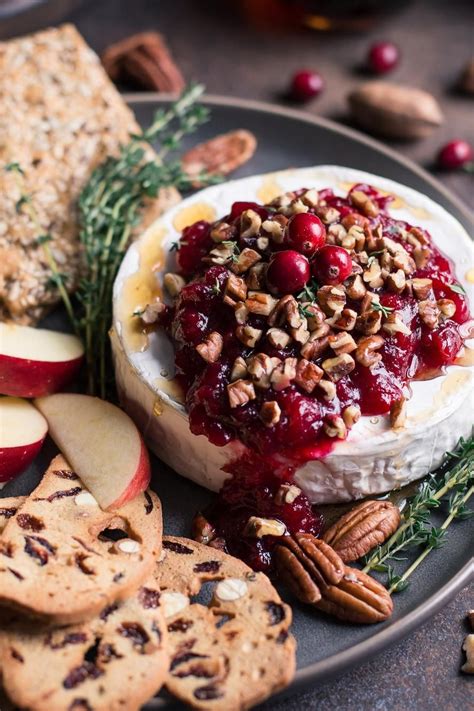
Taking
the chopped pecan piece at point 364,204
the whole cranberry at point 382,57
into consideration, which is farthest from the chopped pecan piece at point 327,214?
the whole cranberry at point 382,57

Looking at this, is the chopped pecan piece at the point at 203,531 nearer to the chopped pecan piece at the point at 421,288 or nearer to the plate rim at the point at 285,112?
the chopped pecan piece at the point at 421,288

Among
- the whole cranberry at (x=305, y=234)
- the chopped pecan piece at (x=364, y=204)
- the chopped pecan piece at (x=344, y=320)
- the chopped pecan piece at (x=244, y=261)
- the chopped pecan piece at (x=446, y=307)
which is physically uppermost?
the whole cranberry at (x=305, y=234)

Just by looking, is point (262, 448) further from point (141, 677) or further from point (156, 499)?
point (141, 677)

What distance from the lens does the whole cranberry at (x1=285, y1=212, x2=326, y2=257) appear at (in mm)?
3312

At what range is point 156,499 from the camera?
3418 millimetres

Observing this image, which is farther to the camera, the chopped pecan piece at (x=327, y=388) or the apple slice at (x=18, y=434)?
the apple slice at (x=18, y=434)

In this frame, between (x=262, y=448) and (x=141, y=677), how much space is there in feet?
2.74

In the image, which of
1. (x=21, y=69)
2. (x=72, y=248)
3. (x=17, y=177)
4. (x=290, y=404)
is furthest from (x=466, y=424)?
(x=21, y=69)

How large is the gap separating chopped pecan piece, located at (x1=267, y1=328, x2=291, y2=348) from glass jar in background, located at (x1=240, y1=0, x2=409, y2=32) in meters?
3.03

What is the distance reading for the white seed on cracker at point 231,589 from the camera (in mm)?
3074

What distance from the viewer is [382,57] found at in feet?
18.0

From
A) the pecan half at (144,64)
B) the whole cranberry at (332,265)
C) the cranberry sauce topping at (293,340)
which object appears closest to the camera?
the cranberry sauce topping at (293,340)

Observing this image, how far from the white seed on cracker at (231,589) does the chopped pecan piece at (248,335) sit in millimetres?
784

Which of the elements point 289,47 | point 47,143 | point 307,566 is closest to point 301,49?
point 289,47
